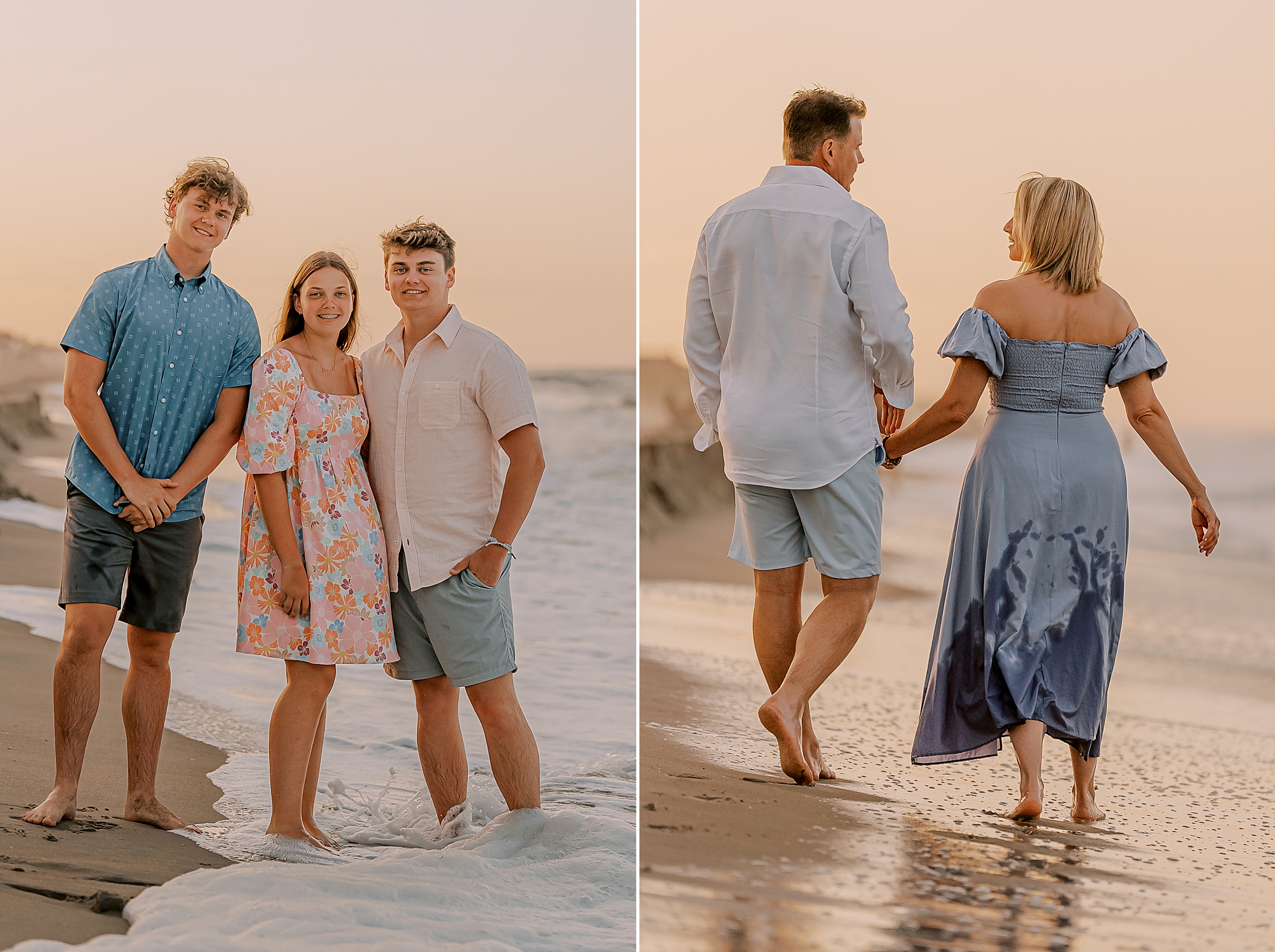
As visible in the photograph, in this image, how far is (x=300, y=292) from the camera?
2895mm

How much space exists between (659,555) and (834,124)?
23.3ft

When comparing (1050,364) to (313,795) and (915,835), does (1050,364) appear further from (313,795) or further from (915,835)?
(313,795)

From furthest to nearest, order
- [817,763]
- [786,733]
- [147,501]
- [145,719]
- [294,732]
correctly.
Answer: [817,763], [145,719], [147,501], [294,732], [786,733]

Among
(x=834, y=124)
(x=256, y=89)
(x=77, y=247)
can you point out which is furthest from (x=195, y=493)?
(x=256, y=89)

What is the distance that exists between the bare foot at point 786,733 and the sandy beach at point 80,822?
1.32 metres

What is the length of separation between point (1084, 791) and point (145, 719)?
244 cm

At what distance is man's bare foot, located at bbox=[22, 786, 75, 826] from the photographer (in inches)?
116

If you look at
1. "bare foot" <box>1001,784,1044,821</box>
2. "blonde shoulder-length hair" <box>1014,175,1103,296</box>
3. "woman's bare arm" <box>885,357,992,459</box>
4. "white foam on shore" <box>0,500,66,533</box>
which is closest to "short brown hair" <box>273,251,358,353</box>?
"woman's bare arm" <box>885,357,992,459</box>

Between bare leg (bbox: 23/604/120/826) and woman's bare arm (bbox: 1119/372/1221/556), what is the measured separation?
2605mm

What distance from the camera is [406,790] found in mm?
3836

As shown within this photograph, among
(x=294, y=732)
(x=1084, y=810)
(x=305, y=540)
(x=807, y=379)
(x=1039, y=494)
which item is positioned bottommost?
(x=1084, y=810)

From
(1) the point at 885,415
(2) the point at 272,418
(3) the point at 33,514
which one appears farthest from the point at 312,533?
(3) the point at 33,514

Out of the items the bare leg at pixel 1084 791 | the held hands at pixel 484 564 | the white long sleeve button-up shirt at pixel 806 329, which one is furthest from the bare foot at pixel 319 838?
the bare leg at pixel 1084 791

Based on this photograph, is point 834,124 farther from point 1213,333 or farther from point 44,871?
point 1213,333
